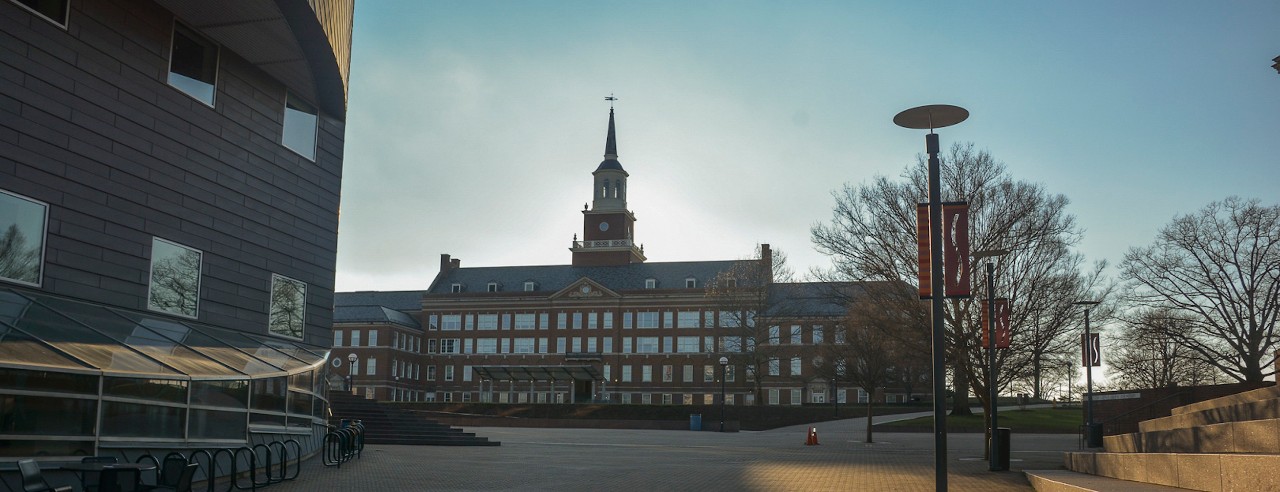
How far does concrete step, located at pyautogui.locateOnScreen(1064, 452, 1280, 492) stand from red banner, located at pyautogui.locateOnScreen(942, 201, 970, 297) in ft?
10.3

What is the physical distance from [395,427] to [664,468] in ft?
44.9

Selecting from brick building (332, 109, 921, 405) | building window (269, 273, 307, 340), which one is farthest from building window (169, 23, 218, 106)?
brick building (332, 109, 921, 405)

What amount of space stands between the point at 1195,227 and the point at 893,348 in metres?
18.8

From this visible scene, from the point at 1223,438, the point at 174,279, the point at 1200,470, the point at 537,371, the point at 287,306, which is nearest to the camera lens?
the point at 1200,470

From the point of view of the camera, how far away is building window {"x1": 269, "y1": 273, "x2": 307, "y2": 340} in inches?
889

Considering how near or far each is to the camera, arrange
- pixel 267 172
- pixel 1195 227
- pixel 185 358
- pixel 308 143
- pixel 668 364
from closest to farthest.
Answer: pixel 185 358 → pixel 267 172 → pixel 308 143 → pixel 1195 227 → pixel 668 364

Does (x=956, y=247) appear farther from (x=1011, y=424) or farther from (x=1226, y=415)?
(x=1011, y=424)

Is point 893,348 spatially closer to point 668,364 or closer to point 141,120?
point 141,120

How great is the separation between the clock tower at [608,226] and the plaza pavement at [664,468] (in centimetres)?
7268

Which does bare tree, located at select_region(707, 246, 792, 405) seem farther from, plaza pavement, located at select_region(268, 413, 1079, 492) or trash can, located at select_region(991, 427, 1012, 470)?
trash can, located at select_region(991, 427, 1012, 470)

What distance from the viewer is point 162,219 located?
18.5m

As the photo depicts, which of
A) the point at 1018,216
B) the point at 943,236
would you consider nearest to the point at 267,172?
the point at 943,236

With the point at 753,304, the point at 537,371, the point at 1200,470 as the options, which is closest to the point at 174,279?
the point at 1200,470

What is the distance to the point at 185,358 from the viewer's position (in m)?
16.0
